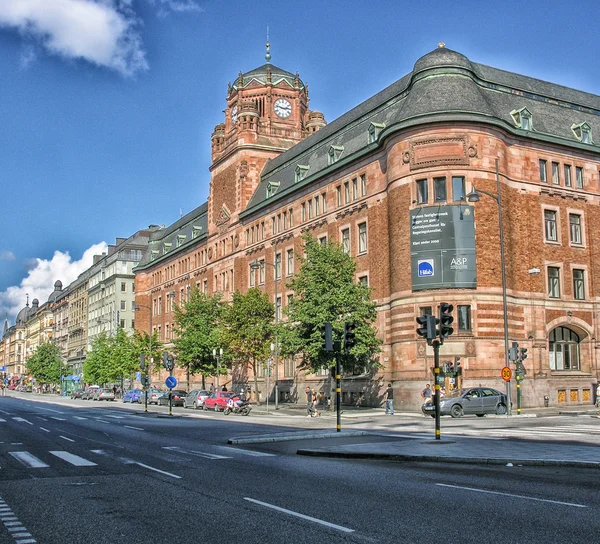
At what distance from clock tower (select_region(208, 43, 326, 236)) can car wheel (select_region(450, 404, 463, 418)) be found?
37844mm

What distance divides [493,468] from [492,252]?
→ 1158 inches

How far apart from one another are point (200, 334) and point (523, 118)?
106 ft

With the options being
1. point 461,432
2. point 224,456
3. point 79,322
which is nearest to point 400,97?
point 461,432

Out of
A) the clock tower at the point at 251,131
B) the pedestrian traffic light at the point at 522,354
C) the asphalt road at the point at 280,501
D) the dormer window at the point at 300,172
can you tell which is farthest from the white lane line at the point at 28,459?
the clock tower at the point at 251,131

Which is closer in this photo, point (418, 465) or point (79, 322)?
point (418, 465)

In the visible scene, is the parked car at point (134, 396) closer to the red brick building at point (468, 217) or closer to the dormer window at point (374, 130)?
the red brick building at point (468, 217)

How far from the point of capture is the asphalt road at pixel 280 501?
8.02m

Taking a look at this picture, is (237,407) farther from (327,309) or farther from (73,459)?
(73,459)

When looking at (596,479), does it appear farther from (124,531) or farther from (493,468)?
(124,531)

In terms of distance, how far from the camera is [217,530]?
26.9ft

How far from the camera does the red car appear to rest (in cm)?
4941

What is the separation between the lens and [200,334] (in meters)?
63.0

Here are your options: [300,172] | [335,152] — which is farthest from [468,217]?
[300,172]

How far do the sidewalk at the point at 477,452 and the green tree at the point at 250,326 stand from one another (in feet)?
116
